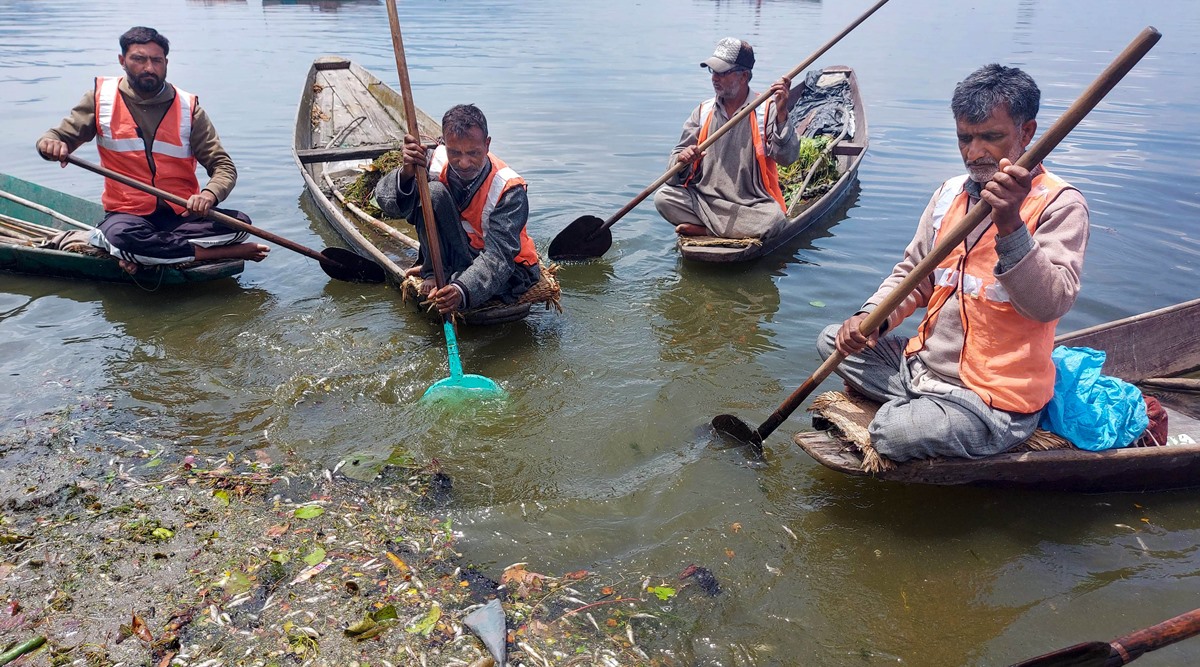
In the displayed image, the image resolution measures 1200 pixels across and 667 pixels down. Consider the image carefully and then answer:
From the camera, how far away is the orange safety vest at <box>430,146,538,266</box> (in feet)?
16.9

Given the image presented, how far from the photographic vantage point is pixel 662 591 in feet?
10.8

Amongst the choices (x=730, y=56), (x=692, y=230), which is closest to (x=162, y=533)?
(x=692, y=230)

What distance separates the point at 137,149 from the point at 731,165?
5.18 m

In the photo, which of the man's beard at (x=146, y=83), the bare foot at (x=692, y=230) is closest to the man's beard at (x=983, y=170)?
the bare foot at (x=692, y=230)

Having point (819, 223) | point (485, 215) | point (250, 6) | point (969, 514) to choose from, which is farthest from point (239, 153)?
point (250, 6)

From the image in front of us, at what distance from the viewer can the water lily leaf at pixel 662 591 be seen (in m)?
3.28

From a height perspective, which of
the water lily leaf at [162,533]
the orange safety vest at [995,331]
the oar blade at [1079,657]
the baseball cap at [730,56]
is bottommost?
the water lily leaf at [162,533]

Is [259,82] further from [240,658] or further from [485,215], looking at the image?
[240,658]

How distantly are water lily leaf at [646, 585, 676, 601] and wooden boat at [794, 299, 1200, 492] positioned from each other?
966 mm

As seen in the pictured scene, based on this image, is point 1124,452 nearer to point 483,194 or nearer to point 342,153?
point 483,194

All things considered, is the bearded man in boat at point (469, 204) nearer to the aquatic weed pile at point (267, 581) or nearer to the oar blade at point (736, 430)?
the aquatic weed pile at point (267, 581)

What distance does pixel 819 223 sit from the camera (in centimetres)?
862

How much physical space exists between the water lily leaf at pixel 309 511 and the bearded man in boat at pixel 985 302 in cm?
265

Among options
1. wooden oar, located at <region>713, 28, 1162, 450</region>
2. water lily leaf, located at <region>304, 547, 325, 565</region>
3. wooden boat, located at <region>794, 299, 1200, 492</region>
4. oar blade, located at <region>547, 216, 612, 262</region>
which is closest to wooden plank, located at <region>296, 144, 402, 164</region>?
Result: oar blade, located at <region>547, 216, 612, 262</region>
